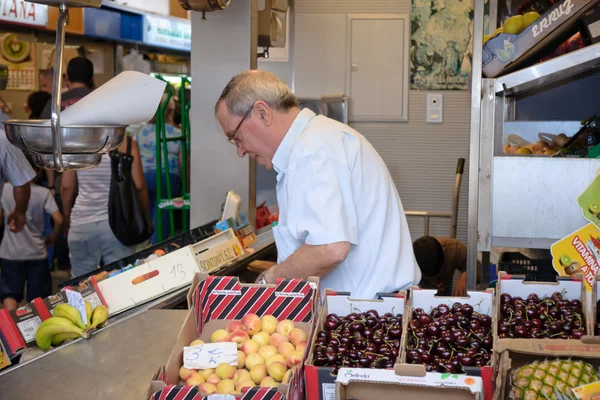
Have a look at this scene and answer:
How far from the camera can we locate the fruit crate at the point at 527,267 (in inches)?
118

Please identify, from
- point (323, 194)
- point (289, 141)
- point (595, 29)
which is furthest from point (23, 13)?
point (595, 29)

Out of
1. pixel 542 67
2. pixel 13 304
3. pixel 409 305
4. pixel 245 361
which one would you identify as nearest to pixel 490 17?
pixel 542 67

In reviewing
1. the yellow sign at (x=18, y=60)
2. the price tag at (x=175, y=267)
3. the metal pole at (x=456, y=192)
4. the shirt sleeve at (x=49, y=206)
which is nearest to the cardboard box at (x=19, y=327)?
the price tag at (x=175, y=267)

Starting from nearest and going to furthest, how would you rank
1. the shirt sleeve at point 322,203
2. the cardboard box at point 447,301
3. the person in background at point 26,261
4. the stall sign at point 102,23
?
the cardboard box at point 447,301 → the shirt sleeve at point 322,203 → the person in background at point 26,261 → the stall sign at point 102,23

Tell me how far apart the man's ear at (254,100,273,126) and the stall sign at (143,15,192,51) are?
8.15 metres

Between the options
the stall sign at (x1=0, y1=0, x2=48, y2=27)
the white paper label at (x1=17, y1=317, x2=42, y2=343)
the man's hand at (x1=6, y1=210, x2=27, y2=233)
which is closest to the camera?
the white paper label at (x1=17, y1=317, x2=42, y2=343)

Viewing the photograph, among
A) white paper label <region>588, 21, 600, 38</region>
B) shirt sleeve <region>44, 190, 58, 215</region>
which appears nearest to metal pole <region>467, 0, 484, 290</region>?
white paper label <region>588, 21, 600, 38</region>

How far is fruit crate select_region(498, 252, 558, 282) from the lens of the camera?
9.84 feet

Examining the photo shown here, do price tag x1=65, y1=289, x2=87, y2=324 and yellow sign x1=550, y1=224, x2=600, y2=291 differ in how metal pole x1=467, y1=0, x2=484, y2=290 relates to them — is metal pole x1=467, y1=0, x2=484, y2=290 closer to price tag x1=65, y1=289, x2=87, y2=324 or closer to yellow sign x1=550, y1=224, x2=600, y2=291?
yellow sign x1=550, y1=224, x2=600, y2=291

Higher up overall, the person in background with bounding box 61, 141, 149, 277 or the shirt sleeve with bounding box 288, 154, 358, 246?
the shirt sleeve with bounding box 288, 154, 358, 246

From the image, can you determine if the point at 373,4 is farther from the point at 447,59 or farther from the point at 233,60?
the point at 233,60

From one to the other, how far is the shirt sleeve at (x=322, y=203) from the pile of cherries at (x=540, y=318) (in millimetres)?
578

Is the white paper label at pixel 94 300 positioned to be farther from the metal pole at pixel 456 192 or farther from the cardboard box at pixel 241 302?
the metal pole at pixel 456 192

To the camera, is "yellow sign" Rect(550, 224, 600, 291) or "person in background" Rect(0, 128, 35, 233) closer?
"yellow sign" Rect(550, 224, 600, 291)
